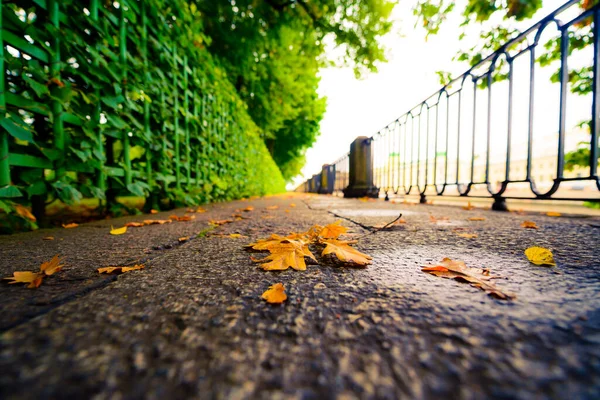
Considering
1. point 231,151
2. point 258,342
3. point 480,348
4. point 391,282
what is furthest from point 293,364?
point 231,151

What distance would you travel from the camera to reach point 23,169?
4.95 feet

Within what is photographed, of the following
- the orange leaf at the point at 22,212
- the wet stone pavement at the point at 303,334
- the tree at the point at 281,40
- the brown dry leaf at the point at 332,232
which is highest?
the tree at the point at 281,40

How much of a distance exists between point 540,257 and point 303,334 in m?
0.90

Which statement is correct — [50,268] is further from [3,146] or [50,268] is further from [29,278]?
[3,146]

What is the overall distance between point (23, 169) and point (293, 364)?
2.01 meters

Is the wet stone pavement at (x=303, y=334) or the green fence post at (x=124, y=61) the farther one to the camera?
the green fence post at (x=124, y=61)

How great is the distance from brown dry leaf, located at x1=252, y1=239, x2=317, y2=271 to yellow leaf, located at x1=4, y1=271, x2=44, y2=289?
592mm

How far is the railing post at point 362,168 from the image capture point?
6.62 m

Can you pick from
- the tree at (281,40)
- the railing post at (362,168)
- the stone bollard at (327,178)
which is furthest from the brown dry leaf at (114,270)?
the stone bollard at (327,178)

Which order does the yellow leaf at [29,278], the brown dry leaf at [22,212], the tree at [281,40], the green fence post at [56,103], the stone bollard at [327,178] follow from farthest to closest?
the stone bollard at [327,178] → the tree at [281,40] → the green fence post at [56,103] → the brown dry leaf at [22,212] → the yellow leaf at [29,278]

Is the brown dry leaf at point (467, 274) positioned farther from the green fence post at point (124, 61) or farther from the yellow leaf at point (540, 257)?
the green fence post at point (124, 61)

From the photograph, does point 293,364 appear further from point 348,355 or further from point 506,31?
point 506,31

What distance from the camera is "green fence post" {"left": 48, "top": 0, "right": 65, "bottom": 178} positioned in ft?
5.15

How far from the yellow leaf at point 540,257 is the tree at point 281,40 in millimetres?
6025
